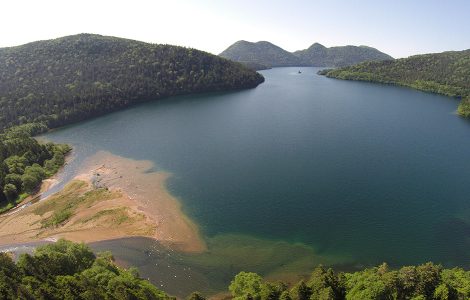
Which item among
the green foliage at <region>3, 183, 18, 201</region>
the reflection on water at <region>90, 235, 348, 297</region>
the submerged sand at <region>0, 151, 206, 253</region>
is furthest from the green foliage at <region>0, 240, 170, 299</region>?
the green foliage at <region>3, 183, 18, 201</region>

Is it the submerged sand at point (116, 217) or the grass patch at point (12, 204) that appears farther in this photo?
the grass patch at point (12, 204)

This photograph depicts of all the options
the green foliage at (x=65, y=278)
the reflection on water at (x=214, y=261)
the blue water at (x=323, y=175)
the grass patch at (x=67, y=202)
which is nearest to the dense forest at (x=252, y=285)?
the green foliage at (x=65, y=278)

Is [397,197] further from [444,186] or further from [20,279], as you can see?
[20,279]

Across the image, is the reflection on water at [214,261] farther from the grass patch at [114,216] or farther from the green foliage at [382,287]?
the green foliage at [382,287]

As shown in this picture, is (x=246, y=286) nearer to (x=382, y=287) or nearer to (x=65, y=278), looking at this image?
(x=382, y=287)

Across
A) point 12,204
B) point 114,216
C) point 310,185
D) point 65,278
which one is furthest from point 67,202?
point 310,185

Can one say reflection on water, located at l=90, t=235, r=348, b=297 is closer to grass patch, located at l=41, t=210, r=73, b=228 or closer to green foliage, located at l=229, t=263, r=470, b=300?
green foliage, located at l=229, t=263, r=470, b=300
